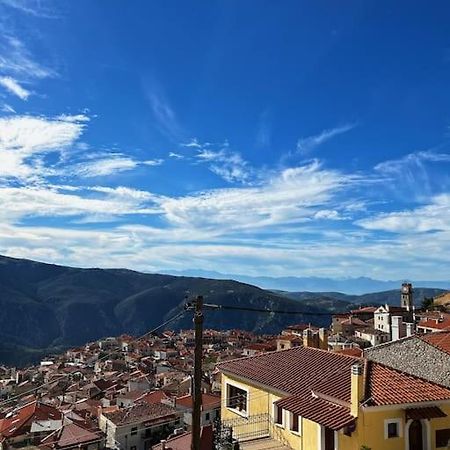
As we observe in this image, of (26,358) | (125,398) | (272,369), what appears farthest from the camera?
(26,358)

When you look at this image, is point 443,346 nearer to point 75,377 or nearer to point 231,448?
point 231,448

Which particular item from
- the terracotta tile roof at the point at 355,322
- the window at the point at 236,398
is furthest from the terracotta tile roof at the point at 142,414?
the terracotta tile roof at the point at 355,322

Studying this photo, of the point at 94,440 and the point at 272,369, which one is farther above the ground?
the point at 272,369

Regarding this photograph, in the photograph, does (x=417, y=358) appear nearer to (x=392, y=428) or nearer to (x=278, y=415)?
(x=278, y=415)

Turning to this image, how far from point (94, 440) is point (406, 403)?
32.2 meters

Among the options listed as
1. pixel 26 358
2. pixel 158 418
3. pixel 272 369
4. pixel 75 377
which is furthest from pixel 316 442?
pixel 26 358

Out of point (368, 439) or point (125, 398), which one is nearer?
point (368, 439)

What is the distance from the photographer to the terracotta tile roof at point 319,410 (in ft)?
47.9

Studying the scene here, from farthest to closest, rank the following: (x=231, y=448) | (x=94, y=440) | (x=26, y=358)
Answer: (x=26, y=358) → (x=94, y=440) → (x=231, y=448)

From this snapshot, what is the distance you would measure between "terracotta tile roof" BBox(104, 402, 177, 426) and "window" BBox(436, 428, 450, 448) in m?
33.6

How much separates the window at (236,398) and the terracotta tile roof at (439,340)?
7405mm

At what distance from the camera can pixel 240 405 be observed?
20.4 m

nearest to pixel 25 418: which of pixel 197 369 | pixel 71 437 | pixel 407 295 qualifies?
pixel 71 437

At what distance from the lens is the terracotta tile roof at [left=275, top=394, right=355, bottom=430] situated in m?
14.6
